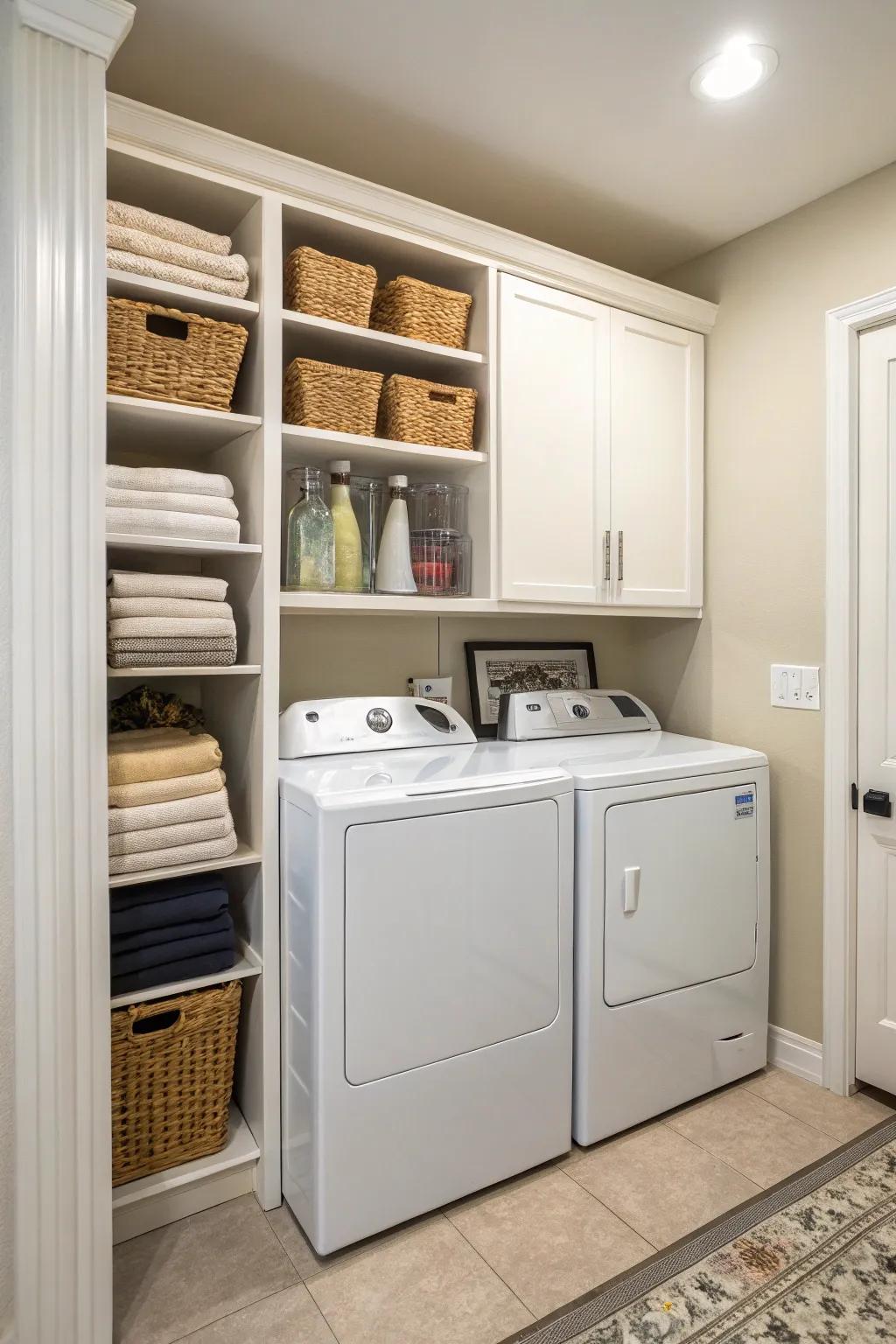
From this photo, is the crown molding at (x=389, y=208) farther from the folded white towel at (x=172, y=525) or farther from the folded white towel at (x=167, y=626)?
the folded white towel at (x=167, y=626)


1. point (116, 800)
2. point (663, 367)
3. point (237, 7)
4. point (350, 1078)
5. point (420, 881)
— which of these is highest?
point (237, 7)

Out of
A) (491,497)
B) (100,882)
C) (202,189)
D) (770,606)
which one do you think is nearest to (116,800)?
(100,882)

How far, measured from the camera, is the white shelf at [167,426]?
1700 millimetres

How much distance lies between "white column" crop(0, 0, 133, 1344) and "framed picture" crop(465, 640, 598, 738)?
4.45ft

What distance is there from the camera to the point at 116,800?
5.46ft

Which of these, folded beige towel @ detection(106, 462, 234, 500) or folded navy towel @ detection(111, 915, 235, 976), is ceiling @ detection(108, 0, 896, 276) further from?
folded navy towel @ detection(111, 915, 235, 976)

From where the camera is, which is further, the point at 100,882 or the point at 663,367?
the point at 663,367

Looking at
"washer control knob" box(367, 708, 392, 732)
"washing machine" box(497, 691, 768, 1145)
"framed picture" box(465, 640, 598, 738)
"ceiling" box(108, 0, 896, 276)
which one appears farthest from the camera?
"framed picture" box(465, 640, 598, 738)

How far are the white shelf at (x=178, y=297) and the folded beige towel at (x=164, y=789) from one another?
1.01 meters

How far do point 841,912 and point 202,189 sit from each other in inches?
96.2

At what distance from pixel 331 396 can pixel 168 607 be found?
2.13ft

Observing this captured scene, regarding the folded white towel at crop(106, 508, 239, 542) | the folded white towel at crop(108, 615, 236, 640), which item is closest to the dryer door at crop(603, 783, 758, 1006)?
the folded white towel at crop(108, 615, 236, 640)

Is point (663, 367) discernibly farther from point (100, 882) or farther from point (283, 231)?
point (100, 882)

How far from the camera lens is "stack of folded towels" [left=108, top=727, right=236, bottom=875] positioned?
1664 millimetres
